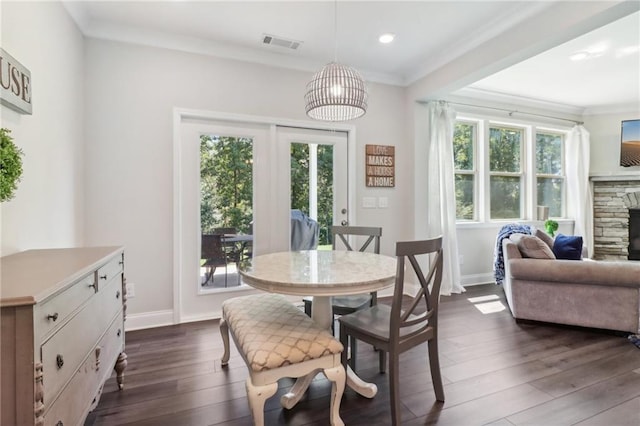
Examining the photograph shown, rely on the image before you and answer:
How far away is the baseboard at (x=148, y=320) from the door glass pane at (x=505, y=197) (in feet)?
14.5

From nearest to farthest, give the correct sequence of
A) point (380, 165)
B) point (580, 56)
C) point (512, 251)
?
point (512, 251) → point (580, 56) → point (380, 165)

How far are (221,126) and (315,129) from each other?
99cm

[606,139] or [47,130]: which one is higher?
[606,139]

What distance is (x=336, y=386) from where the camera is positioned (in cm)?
147

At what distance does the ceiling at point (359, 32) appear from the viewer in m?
2.43

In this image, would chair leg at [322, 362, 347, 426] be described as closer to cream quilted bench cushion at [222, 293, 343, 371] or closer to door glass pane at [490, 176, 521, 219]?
cream quilted bench cushion at [222, 293, 343, 371]

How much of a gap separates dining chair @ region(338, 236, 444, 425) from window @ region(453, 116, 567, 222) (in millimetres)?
3115

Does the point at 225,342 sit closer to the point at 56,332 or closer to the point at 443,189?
the point at 56,332

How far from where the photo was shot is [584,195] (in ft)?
16.8

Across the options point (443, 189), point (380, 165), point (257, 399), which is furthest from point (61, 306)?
point (443, 189)

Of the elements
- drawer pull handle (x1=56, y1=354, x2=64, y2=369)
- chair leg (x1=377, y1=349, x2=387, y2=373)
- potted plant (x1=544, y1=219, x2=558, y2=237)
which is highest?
potted plant (x1=544, y1=219, x2=558, y2=237)

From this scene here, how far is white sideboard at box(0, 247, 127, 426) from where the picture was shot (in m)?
0.89

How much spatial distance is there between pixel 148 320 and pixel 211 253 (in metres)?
0.79

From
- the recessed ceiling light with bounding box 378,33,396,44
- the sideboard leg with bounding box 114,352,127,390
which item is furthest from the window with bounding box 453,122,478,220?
the sideboard leg with bounding box 114,352,127,390
